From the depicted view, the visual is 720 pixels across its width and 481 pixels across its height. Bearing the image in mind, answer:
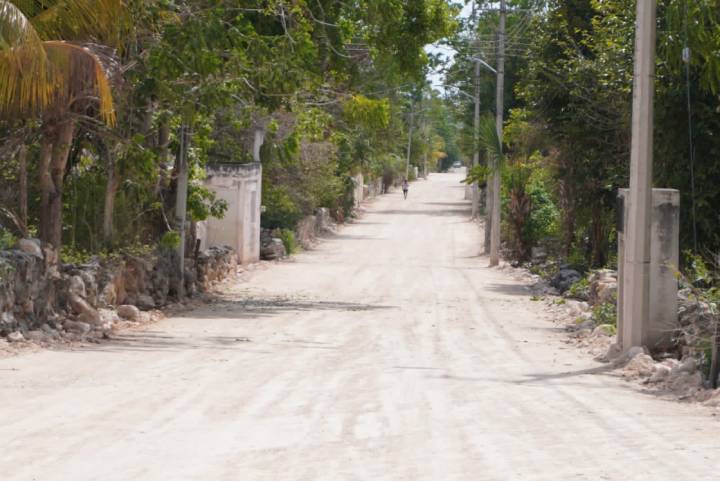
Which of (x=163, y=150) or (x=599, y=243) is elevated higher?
(x=163, y=150)

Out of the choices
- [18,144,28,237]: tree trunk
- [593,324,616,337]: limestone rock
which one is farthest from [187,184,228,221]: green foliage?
[593,324,616,337]: limestone rock

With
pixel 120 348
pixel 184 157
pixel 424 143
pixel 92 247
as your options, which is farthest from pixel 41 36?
pixel 424 143

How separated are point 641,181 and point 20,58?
7.58 meters

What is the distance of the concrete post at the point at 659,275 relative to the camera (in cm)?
1472

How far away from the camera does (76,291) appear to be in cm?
1731

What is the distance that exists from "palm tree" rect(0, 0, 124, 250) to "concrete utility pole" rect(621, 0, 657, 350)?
654 centimetres

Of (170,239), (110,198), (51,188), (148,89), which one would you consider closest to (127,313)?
(51,188)

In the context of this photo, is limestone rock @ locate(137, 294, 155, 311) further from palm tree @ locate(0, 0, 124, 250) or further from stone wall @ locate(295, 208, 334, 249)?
stone wall @ locate(295, 208, 334, 249)

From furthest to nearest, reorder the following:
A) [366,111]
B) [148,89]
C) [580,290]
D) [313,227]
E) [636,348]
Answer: [313,227] < [580,290] < [366,111] < [148,89] < [636,348]

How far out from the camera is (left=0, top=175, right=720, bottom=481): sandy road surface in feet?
25.0

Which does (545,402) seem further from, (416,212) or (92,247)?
(416,212)

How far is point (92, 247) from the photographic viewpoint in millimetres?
20844

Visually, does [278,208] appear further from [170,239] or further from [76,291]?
[76,291]

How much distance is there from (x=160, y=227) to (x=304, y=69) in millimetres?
5373
